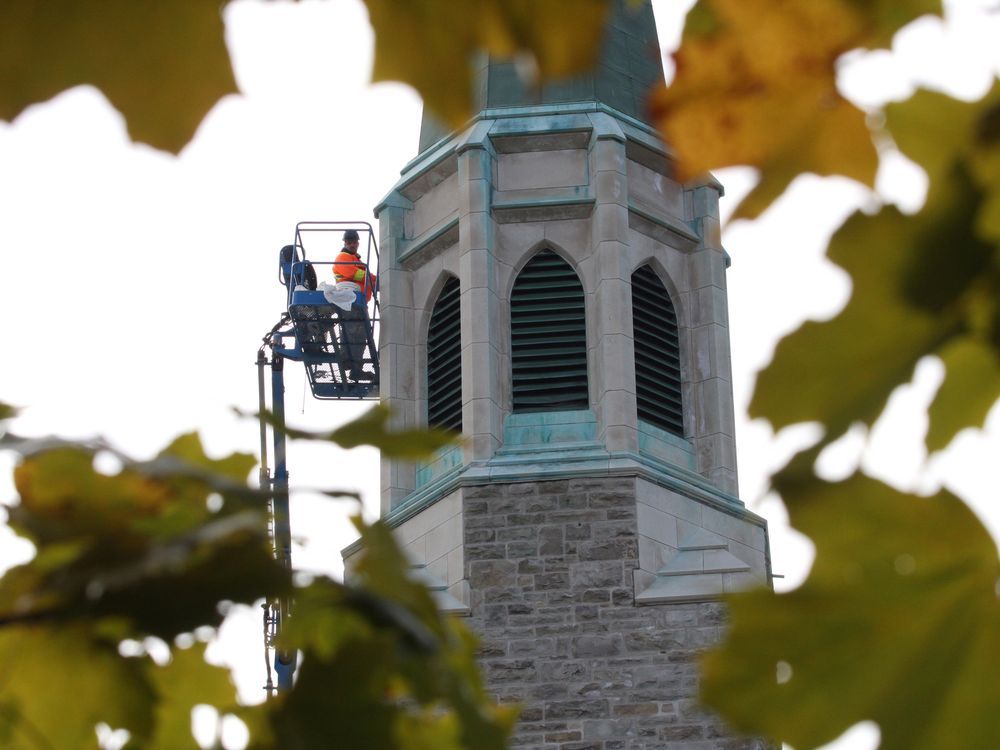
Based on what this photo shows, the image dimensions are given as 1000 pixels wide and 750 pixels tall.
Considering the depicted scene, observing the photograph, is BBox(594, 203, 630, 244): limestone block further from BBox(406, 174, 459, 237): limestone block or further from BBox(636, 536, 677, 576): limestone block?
BBox(636, 536, 677, 576): limestone block

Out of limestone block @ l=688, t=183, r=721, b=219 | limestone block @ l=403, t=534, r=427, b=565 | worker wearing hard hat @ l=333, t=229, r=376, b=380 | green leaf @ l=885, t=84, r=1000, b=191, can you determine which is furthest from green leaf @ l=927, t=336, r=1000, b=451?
worker wearing hard hat @ l=333, t=229, r=376, b=380

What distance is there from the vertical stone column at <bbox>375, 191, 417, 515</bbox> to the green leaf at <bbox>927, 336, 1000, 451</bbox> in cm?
1535

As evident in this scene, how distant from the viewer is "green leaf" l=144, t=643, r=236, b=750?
1.24m

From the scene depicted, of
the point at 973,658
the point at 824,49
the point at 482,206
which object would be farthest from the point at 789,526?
the point at 482,206

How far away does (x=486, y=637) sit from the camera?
1484 cm

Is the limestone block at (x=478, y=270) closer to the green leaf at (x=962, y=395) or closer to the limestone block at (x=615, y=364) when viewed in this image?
the limestone block at (x=615, y=364)

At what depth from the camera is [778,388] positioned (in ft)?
2.63

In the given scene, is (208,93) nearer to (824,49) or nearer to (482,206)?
(824,49)

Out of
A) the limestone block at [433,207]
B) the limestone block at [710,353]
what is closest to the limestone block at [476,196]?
the limestone block at [433,207]

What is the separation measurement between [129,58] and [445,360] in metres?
16.0

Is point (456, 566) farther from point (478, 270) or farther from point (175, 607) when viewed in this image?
point (175, 607)

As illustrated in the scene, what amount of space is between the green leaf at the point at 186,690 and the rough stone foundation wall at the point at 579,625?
13199 millimetres

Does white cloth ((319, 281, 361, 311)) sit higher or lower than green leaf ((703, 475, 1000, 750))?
higher

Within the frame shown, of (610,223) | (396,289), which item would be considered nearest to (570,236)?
(610,223)
